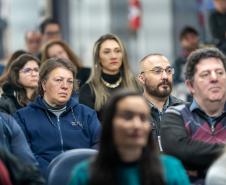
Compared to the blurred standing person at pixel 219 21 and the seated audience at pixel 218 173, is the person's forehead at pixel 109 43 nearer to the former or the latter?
the blurred standing person at pixel 219 21

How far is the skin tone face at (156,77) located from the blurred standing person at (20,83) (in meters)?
1.32

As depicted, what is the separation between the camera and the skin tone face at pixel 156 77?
950 centimetres

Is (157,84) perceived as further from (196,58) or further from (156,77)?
(196,58)

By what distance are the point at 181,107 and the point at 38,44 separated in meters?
8.17

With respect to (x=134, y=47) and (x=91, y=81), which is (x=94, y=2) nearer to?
(x=134, y=47)

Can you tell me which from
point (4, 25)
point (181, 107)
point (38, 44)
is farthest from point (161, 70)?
point (4, 25)

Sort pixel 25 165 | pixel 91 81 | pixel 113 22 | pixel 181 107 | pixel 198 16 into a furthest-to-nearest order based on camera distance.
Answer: pixel 113 22, pixel 198 16, pixel 91 81, pixel 181 107, pixel 25 165

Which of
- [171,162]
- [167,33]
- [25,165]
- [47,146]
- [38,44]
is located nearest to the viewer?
[171,162]

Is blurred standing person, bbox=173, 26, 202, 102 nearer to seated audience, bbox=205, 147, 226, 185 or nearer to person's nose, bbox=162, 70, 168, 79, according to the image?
person's nose, bbox=162, 70, 168, 79

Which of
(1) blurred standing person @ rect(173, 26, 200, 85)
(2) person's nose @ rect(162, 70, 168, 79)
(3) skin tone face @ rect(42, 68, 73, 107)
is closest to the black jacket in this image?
(3) skin tone face @ rect(42, 68, 73, 107)

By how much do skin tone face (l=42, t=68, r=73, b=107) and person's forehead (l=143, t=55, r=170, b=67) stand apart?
28.3 inches

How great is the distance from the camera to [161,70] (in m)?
9.66

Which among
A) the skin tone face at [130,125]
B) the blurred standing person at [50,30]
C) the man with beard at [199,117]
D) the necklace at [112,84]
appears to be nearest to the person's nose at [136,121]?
the skin tone face at [130,125]

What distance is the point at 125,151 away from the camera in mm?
5887
